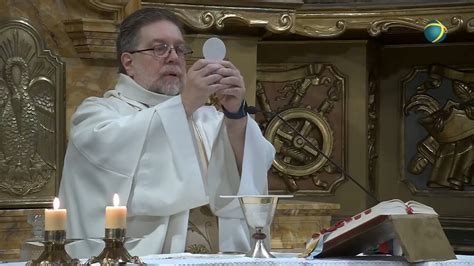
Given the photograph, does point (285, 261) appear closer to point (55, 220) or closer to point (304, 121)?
point (55, 220)

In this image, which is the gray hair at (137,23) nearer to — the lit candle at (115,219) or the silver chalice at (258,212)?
the silver chalice at (258,212)

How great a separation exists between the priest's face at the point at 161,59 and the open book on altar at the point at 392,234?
1228 millimetres

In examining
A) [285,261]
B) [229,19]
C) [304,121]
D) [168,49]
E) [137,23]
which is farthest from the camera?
[304,121]

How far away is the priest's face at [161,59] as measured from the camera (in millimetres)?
4109

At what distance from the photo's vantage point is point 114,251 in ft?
9.07

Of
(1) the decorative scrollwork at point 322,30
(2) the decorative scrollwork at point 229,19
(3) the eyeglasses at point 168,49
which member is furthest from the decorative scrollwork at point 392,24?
(3) the eyeglasses at point 168,49

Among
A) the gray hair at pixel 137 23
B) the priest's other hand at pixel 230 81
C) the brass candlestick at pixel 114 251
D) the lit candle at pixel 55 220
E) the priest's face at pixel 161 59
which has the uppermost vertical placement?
the gray hair at pixel 137 23

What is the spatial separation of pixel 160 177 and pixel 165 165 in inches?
1.9

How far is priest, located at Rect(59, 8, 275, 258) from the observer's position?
379 centimetres

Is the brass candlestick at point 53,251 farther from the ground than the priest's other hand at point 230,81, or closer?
closer

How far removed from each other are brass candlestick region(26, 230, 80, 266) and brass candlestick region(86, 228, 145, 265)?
8cm

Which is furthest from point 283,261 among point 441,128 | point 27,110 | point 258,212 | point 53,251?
point 441,128

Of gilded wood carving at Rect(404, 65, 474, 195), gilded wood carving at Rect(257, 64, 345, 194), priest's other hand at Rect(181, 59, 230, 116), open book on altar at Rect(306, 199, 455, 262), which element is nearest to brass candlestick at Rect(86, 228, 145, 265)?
open book on altar at Rect(306, 199, 455, 262)

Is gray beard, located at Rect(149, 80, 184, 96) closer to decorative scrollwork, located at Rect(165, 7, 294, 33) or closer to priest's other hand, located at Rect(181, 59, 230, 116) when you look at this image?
priest's other hand, located at Rect(181, 59, 230, 116)
